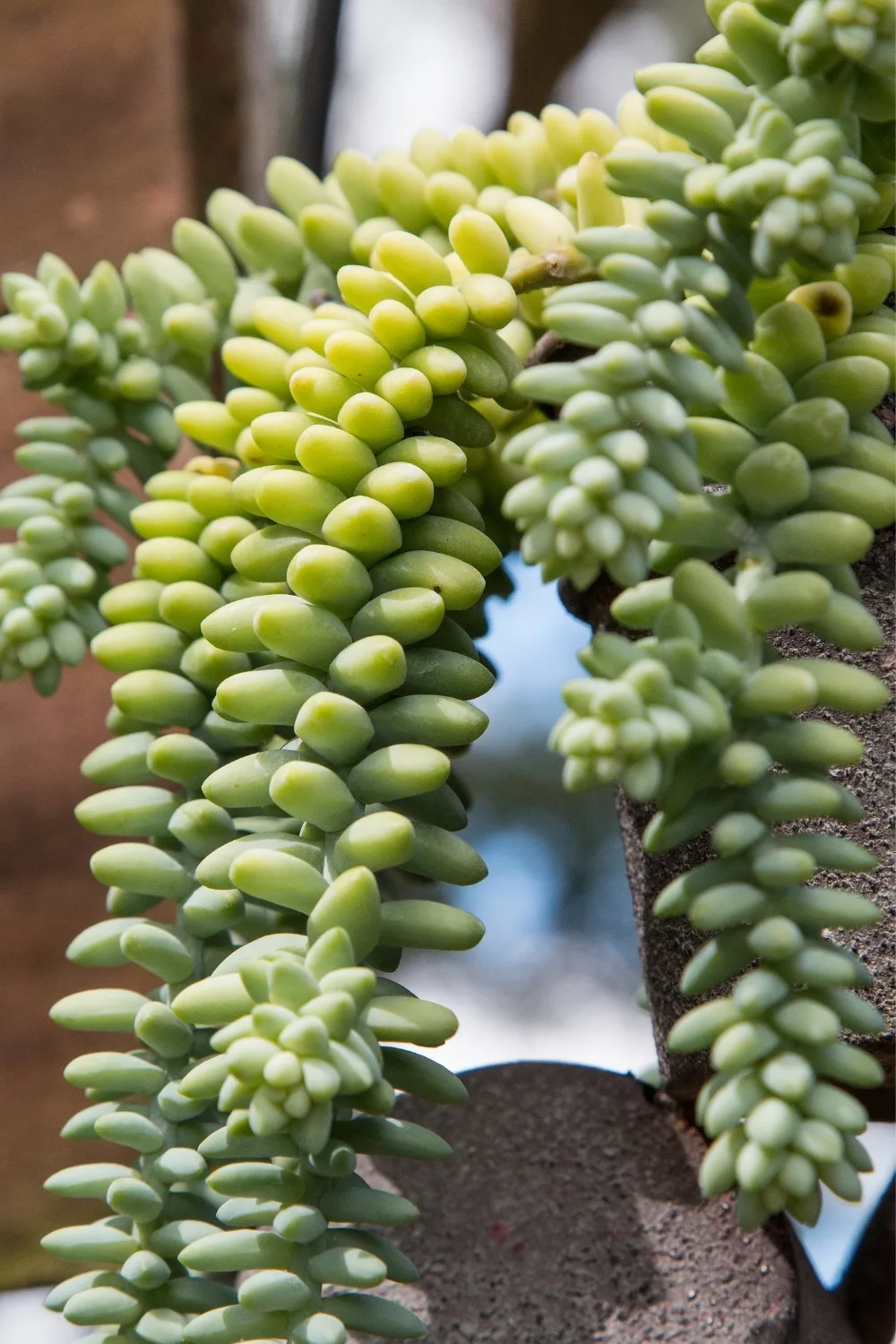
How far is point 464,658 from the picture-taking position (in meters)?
0.38

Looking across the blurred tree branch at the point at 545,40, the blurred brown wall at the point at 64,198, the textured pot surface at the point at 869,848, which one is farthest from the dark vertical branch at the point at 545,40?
the textured pot surface at the point at 869,848

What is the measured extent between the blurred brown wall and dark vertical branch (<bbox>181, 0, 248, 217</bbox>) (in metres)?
0.04

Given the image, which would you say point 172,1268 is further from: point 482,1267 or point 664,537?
point 664,537

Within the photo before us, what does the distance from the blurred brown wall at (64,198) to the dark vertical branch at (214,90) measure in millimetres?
37

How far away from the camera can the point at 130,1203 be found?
1.20 ft

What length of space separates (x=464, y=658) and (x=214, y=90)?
0.62 metres

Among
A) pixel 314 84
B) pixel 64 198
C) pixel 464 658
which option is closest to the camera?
pixel 464 658

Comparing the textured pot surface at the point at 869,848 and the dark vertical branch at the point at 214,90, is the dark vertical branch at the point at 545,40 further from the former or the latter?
the textured pot surface at the point at 869,848

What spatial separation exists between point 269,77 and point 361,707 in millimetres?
767

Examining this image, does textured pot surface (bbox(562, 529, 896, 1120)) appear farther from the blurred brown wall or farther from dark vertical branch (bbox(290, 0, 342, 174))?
dark vertical branch (bbox(290, 0, 342, 174))

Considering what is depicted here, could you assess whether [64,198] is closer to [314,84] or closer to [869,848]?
[314,84]

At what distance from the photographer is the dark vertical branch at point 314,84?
0.98 m

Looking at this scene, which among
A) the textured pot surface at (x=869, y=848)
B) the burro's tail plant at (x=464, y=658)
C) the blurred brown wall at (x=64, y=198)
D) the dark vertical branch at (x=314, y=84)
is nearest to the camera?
the burro's tail plant at (x=464, y=658)

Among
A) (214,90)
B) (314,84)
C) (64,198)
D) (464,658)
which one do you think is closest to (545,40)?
(314,84)
